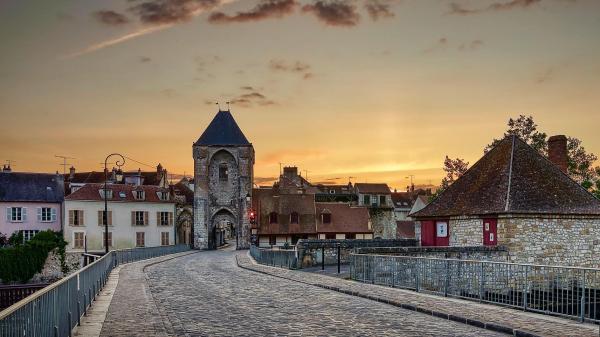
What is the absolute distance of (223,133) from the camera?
7138cm

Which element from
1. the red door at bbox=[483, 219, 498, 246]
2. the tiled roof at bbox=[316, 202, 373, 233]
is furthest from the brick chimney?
the tiled roof at bbox=[316, 202, 373, 233]

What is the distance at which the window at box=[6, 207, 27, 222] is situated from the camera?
5938cm

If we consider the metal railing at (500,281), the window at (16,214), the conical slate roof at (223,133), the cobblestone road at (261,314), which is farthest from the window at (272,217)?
the metal railing at (500,281)

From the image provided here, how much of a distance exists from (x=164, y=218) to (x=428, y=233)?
37694mm

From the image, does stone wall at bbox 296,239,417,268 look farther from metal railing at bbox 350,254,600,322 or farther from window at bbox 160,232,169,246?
window at bbox 160,232,169,246

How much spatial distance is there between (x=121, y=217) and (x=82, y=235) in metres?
4.50

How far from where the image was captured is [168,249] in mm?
49969

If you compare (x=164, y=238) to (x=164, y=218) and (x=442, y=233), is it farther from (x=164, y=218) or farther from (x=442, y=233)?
(x=442, y=233)

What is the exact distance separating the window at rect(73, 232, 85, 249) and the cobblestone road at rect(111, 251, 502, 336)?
138 feet

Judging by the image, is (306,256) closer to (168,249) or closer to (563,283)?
(563,283)

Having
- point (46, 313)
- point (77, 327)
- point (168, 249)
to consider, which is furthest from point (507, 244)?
point (168, 249)

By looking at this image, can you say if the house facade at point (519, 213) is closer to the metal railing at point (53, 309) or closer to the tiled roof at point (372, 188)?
the metal railing at point (53, 309)

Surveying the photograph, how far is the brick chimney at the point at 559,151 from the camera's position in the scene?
39.4 metres

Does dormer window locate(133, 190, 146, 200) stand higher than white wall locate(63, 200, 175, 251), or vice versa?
dormer window locate(133, 190, 146, 200)
